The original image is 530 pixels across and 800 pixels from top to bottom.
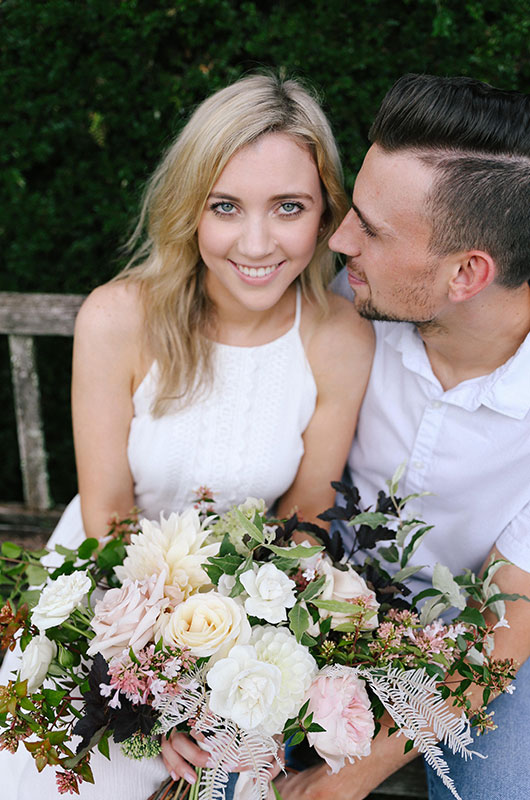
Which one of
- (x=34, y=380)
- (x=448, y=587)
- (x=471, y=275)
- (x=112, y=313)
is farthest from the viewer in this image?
(x=34, y=380)

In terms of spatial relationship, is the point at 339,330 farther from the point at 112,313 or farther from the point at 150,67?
the point at 150,67

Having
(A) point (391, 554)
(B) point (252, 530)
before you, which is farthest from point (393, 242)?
(B) point (252, 530)

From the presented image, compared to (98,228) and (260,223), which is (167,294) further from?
(98,228)

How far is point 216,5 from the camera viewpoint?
98.5 inches

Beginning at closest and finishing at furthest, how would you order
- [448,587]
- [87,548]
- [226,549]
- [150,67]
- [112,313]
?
[226,549]
[448,587]
[87,548]
[112,313]
[150,67]

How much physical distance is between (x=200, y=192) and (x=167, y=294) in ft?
1.23

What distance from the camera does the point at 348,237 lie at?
6.79 feet

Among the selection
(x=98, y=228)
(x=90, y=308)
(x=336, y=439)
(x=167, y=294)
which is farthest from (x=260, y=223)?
(x=98, y=228)

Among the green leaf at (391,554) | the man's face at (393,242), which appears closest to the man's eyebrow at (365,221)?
the man's face at (393,242)

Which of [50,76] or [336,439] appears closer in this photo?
[336,439]

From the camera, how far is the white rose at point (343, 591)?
1503 mm

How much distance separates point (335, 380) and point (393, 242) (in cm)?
55

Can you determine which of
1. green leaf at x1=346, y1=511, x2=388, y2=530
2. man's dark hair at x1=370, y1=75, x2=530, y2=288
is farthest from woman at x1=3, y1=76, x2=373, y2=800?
green leaf at x1=346, y1=511, x2=388, y2=530

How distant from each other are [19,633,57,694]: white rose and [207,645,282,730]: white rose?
38 cm
